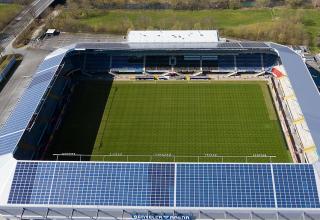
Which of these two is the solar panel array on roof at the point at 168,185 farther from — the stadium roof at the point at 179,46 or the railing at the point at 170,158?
the stadium roof at the point at 179,46

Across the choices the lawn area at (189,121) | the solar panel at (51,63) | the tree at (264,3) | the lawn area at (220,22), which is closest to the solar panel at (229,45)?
the lawn area at (189,121)

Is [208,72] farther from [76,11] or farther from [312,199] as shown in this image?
[76,11]

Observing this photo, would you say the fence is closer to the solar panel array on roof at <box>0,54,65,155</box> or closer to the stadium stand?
the solar panel array on roof at <box>0,54,65,155</box>

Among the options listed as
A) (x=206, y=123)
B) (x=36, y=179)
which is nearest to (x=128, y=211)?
(x=36, y=179)

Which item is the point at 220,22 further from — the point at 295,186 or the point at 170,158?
the point at 295,186

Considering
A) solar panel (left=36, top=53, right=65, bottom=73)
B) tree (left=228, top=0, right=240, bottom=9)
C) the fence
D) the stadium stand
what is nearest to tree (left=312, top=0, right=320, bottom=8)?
tree (left=228, top=0, right=240, bottom=9)

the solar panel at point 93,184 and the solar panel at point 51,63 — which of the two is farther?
the solar panel at point 51,63

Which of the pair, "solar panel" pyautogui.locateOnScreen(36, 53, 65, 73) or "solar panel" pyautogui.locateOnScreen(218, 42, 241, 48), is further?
"solar panel" pyautogui.locateOnScreen(218, 42, 241, 48)
